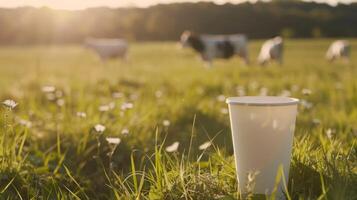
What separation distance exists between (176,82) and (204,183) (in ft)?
17.2

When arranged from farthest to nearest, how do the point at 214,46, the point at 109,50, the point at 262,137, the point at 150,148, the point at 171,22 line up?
the point at 171,22
the point at 109,50
the point at 214,46
the point at 150,148
the point at 262,137

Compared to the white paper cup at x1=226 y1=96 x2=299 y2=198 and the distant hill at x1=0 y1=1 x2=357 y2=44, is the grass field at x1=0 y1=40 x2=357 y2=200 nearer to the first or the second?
the white paper cup at x1=226 y1=96 x2=299 y2=198

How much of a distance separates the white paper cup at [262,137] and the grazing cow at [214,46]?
45.4 feet

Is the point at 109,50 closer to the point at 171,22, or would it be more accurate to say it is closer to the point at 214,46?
the point at 214,46

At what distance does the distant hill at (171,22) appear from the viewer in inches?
1501

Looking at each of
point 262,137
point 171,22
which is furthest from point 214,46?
point 171,22

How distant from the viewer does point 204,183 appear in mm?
2391

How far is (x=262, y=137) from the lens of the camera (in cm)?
226

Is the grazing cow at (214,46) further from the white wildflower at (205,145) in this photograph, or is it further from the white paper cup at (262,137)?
the white paper cup at (262,137)

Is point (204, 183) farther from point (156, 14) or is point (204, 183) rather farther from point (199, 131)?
point (156, 14)

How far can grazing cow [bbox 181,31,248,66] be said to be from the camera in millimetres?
16750

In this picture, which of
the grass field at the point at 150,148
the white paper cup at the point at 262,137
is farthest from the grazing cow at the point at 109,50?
the white paper cup at the point at 262,137

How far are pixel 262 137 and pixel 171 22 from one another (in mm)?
39604

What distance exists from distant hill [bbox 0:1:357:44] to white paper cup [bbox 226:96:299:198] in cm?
3457
